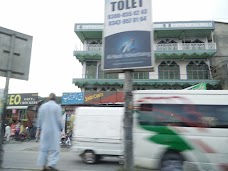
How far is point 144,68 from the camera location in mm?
7152

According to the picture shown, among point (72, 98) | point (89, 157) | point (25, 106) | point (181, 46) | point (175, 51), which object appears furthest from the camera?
point (181, 46)

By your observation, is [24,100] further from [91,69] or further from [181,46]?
[181,46]

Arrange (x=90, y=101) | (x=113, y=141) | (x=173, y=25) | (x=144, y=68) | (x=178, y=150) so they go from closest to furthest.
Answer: (x=144, y=68) → (x=178, y=150) → (x=113, y=141) → (x=90, y=101) → (x=173, y=25)

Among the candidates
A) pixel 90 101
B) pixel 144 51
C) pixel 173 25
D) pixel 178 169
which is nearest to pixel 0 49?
pixel 144 51

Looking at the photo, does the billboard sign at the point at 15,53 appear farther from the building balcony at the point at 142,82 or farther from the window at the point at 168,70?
the window at the point at 168,70

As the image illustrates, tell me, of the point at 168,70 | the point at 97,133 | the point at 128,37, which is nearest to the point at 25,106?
the point at 168,70

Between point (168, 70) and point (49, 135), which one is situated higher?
point (168, 70)

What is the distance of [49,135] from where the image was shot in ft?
21.5

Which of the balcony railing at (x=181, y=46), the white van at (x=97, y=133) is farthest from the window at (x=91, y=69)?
the white van at (x=97, y=133)

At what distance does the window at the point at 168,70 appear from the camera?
29734mm

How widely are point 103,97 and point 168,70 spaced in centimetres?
820

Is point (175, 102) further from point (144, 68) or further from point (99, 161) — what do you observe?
point (99, 161)

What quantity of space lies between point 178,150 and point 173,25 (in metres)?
23.3

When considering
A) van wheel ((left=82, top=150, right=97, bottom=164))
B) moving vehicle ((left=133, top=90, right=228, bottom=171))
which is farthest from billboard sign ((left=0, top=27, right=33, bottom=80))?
van wheel ((left=82, top=150, right=97, bottom=164))
